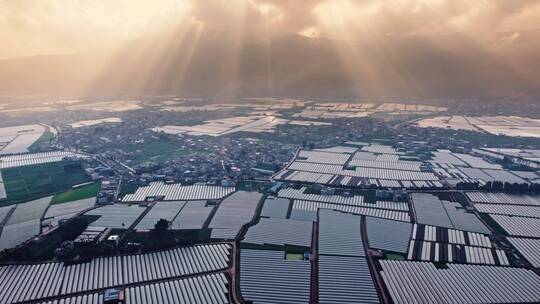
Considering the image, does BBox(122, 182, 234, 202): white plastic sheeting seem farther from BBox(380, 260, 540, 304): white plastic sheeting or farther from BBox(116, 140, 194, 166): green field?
BBox(380, 260, 540, 304): white plastic sheeting

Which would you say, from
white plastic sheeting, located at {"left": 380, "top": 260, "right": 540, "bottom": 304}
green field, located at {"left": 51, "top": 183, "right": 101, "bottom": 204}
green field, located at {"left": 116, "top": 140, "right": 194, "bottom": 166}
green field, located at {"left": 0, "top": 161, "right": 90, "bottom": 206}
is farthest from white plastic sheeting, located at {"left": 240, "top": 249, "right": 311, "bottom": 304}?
green field, located at {"left": 116, "top": 140, "right": 194, "bottom": 166}

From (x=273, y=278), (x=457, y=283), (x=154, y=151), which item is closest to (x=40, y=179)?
(x=154, y=151)

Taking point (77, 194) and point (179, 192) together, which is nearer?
point (77, 194)

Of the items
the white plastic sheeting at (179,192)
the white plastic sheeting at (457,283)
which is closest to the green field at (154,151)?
the white plastic sheeting at (179,192)

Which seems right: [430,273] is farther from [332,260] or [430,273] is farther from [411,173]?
[411,173]

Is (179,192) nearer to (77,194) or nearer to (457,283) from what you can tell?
(77,194)

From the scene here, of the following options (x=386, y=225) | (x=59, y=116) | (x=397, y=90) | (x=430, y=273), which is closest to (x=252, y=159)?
(x=386, y=225)
